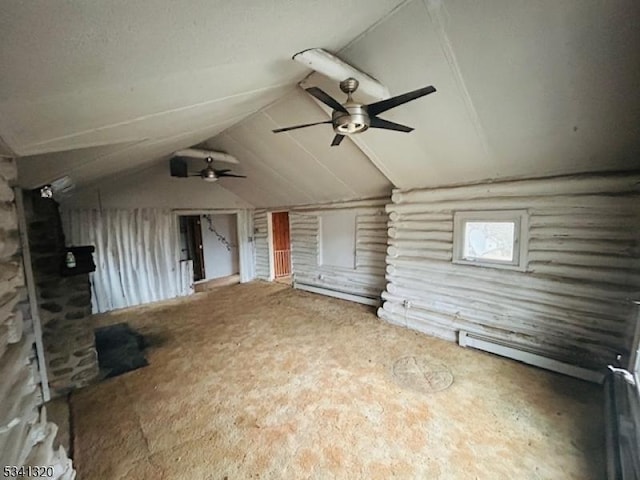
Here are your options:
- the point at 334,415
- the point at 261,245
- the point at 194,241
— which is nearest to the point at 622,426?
the point at 334,415

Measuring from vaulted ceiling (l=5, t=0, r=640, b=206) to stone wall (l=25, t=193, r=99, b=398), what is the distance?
745 mm

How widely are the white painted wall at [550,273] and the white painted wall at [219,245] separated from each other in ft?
20.8

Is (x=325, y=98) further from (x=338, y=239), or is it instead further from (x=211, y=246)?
(x=211, y=246)

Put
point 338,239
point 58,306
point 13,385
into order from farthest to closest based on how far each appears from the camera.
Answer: point 338,239 → point 58,306 → point 13,385

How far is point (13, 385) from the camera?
121 centimetres

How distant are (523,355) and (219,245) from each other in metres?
8.08

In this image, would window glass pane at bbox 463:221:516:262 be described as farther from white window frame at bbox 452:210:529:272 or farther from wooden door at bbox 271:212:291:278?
wooden door at bbox 271:212:291:278

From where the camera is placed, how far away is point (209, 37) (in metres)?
1.23

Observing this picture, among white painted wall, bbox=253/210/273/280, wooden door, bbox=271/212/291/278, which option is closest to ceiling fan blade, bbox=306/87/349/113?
white painted wall, bbox=253/210/273/280

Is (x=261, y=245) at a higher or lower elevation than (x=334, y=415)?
higher

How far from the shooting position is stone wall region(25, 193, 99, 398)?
9.41 ft

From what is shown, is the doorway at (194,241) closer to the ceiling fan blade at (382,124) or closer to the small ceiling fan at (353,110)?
the small ceiling fan at (353,110)

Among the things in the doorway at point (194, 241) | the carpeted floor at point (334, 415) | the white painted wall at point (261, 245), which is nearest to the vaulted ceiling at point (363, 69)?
the carpeted floor at point (334, 415)

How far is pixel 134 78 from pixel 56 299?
2975 millimetres
